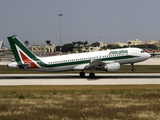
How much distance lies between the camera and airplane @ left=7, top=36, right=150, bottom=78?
39812 mm

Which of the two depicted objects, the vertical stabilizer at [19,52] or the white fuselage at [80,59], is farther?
the white fuselage at [80,59]

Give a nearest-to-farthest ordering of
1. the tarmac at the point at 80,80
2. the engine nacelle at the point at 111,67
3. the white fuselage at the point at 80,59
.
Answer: the tarmac at the point at 80,80, the engine nacelle at the point at 111,67, the white fuselage at the point at 80,59

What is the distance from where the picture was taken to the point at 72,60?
136ft

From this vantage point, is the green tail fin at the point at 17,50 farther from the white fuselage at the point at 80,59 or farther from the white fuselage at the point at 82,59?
the white fuselage at the point at 82,59

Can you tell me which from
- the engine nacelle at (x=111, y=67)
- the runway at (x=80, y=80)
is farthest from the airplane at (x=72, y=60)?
the runway at (x=80, y=80)

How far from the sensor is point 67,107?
1897cm

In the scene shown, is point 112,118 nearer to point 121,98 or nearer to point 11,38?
point 121,98

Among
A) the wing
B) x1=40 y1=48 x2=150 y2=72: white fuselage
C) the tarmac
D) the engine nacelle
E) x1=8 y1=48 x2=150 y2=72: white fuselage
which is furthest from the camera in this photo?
x1=40 y1=48 x2=150 y2=72: white fuselage

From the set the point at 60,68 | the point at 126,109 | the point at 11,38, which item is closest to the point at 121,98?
the point at 126,109

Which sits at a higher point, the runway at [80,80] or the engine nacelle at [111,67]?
the engine nacelle at [111,67]

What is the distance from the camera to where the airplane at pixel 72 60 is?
3981cm

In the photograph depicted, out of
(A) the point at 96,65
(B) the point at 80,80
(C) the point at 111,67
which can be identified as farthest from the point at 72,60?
(C) the point at 111,67

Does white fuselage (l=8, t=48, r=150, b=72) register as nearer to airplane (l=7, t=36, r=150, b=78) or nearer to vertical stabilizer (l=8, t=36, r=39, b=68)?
airplane (l=7, t=36, r=150, b=78)

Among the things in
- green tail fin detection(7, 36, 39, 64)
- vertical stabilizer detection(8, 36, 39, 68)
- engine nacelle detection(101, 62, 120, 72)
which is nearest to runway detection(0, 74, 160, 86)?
engine nacelle detection(101, 62, 120, 72)
